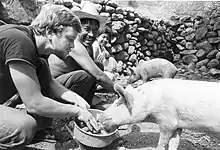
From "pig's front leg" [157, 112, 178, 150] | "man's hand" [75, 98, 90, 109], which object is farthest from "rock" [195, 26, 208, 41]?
"man's hand" [75, 98, 90, 109]

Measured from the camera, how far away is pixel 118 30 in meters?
6.93

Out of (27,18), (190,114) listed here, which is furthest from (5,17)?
(190,114)

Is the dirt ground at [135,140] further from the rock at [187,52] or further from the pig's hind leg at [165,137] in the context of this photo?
the rock at [187,52]

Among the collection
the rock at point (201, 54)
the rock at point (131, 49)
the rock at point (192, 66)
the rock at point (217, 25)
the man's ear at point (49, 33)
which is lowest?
the rock at point (192, 66)

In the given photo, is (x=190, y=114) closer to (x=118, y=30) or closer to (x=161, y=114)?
(x=161, y=114)

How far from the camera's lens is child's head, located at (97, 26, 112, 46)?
20.8ft

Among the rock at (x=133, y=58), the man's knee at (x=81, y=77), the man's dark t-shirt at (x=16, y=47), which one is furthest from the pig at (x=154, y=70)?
the man's dark t-shirt at (x=16, y=47)

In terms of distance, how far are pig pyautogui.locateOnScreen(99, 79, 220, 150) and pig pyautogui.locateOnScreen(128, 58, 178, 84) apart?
11.8 ft

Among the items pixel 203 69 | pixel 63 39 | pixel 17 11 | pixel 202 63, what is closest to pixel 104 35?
pixel 17 11

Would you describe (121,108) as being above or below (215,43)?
above

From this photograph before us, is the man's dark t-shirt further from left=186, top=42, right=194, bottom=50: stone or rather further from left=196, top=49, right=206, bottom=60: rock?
left=186, top=42, right=194, bottom=50: stone

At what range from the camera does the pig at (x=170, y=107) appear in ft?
7.73

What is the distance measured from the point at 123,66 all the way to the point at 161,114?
4828 mm

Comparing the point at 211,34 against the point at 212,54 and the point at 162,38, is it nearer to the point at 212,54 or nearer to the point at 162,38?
the point at 212,54
